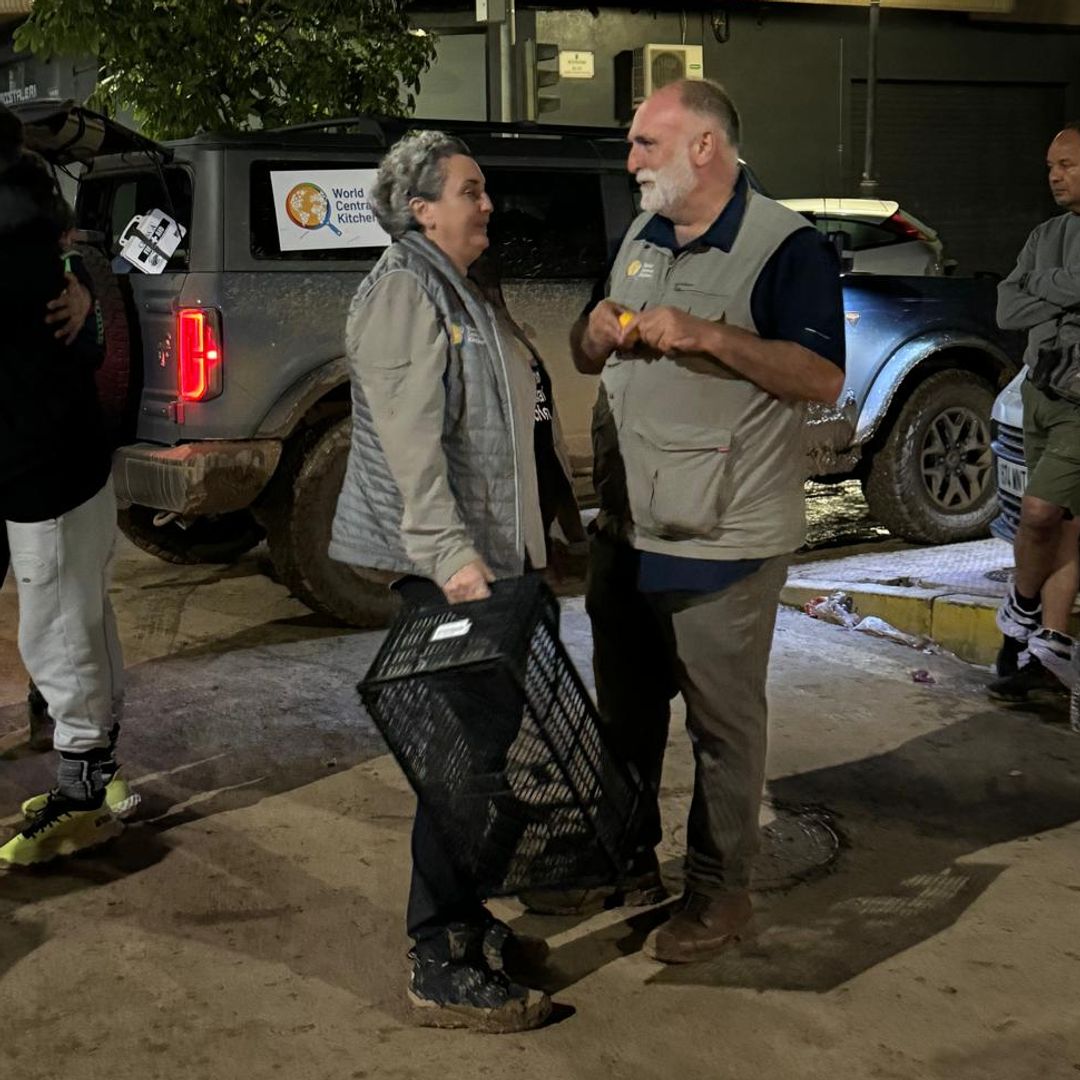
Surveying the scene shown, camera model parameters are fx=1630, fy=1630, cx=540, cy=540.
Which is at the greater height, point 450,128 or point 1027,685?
point 450,128

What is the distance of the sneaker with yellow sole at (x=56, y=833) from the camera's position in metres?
4.41

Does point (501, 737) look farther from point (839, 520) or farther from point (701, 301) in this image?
point (839, 520)

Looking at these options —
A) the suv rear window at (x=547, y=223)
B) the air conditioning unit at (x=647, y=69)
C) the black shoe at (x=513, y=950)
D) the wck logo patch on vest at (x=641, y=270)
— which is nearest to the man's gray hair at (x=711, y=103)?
the wck logo patch on vest at (x=641, y=270)

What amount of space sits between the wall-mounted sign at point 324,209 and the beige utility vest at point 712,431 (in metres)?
3.43

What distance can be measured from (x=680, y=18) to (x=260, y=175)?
12.4 m

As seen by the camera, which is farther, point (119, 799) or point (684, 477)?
point (119, 799)

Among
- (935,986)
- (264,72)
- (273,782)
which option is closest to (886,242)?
(264,72)

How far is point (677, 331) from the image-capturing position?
3.45 meters

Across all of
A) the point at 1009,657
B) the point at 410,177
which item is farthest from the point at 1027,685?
the point at 410,177

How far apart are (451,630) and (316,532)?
3.77 metres

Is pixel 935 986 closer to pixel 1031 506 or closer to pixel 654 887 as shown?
pixel 654 887

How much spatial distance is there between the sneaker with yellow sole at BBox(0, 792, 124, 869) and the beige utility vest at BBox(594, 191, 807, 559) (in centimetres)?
181

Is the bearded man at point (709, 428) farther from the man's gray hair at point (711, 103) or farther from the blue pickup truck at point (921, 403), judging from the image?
the blue pickup truck at point (921, 403)

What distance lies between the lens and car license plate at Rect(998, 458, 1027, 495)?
6457 mm
